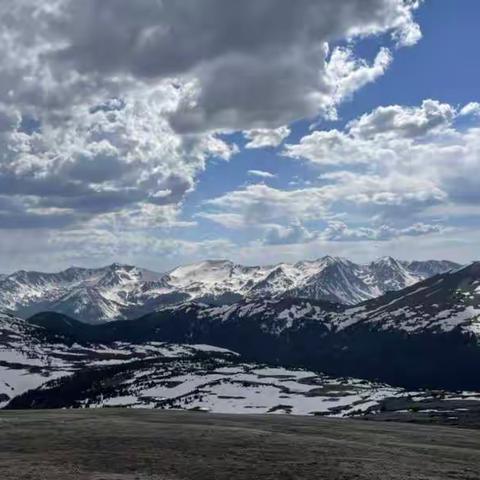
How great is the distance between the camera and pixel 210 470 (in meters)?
28.0

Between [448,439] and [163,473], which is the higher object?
[163,473]

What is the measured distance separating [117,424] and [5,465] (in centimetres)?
1957

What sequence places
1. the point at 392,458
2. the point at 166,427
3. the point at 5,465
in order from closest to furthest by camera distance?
1. the point at 5,465
2. the point at 392,458
3. the point at 166,427

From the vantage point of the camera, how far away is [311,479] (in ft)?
88.2

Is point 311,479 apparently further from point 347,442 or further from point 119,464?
point 347,442

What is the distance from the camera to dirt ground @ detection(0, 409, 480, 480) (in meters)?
27.1

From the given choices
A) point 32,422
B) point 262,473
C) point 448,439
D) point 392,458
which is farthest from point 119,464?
point 448,439

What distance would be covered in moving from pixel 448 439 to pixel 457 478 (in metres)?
23.4

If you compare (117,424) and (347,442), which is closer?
(347,442)

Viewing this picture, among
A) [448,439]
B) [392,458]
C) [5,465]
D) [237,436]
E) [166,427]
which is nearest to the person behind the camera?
[5,465]

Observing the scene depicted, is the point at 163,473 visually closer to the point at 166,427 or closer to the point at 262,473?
the point at 262,473

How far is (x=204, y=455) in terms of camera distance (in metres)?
31.9

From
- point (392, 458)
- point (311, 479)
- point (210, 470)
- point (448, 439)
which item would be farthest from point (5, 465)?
point (448, 439)

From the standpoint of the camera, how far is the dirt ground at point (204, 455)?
89.0 ft
